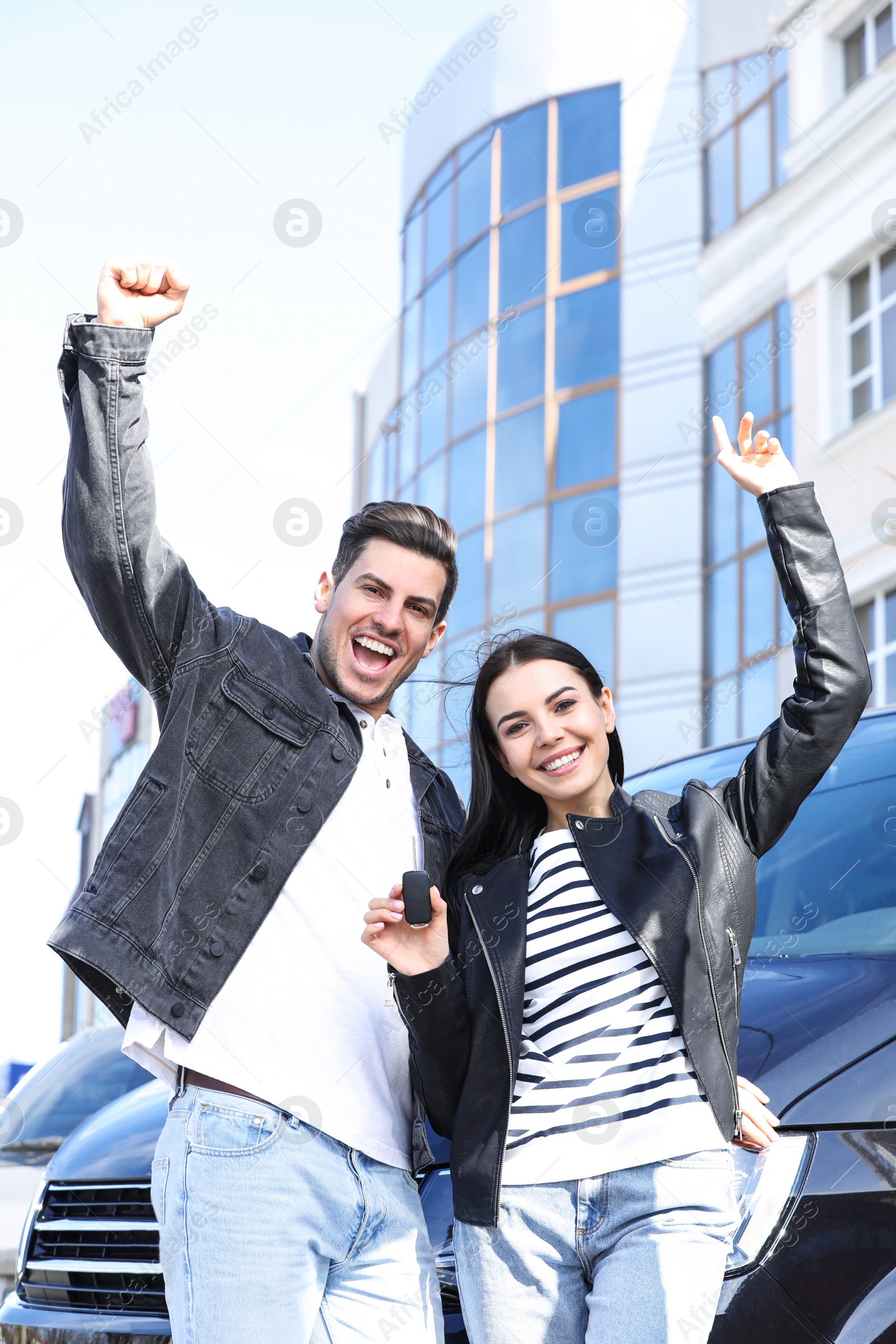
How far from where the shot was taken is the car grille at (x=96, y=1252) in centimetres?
254

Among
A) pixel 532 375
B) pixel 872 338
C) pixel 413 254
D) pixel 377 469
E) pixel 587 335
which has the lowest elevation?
pixel 872 338

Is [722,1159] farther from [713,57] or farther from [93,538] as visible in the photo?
[713,57]

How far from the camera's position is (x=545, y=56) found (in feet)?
66.5

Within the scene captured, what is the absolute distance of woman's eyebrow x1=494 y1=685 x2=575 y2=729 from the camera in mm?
2348

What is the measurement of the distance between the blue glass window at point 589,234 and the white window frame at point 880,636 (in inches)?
328

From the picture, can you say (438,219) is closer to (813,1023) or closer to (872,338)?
(872,338)

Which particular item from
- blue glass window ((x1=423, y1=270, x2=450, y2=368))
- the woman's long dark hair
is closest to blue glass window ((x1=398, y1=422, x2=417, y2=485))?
blue glass window ((x1=423, y1=270, x2=450, y2=368))

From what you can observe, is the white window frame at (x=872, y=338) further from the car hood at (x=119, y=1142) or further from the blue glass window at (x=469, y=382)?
the car hood at (x=119, y=1142)

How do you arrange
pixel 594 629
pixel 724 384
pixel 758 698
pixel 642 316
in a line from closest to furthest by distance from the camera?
pixel 758 698 < pixel 724 384 < pixel 594 629 < pixel 642 316

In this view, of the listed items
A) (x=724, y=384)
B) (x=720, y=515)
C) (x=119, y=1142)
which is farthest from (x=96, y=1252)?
(x=724, y=384)

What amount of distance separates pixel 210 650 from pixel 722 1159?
1088 millimetres

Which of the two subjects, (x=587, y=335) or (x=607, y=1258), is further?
(x=587, y=335)

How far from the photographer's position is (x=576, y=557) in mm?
18625

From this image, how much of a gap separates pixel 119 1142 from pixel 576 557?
16217mm
